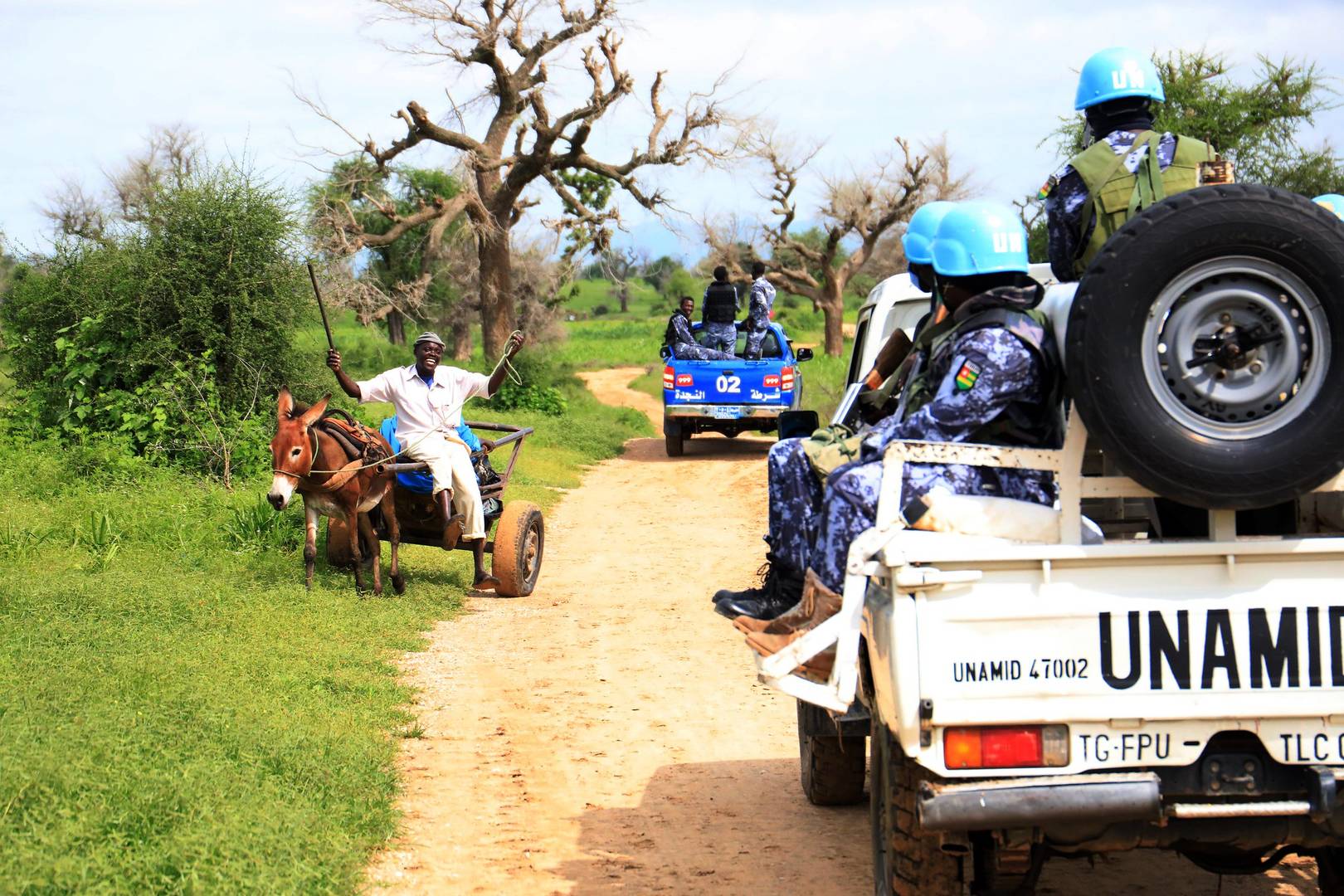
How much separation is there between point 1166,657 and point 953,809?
68 cm

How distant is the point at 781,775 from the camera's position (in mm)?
6449

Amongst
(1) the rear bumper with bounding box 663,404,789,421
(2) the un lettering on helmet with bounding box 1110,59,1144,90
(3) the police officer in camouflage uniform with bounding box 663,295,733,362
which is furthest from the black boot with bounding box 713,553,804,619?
(3) the police officer in camouflage uniform with bounding box 663,295,733,362

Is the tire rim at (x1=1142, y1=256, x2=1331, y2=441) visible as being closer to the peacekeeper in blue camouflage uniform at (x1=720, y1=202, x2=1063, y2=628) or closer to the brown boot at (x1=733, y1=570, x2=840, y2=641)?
the peacekeeper in blue camouflage uniform at (x1=720, y1=202, x2=1063, y2=628)

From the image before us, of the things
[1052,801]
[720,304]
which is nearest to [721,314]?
[720,304]

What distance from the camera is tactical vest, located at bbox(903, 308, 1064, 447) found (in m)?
4.10

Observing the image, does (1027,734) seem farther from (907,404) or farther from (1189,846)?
(907,404)

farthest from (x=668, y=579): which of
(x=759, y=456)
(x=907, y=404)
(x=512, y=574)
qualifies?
(x=759, y=456)

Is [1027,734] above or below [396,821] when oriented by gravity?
above

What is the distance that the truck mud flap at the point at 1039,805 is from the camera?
3553mm

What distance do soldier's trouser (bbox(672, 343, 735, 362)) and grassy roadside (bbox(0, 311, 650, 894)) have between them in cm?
784

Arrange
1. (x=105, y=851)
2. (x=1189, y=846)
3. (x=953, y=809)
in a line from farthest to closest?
(x=105, y=851), (x=1189, y=846), (x=953, y=809)

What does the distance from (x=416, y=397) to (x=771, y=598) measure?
5690mm

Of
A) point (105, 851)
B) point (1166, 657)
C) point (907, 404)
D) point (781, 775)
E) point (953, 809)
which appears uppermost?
point (907, 404)

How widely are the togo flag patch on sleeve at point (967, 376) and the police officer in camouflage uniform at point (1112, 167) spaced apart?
1.01 m
